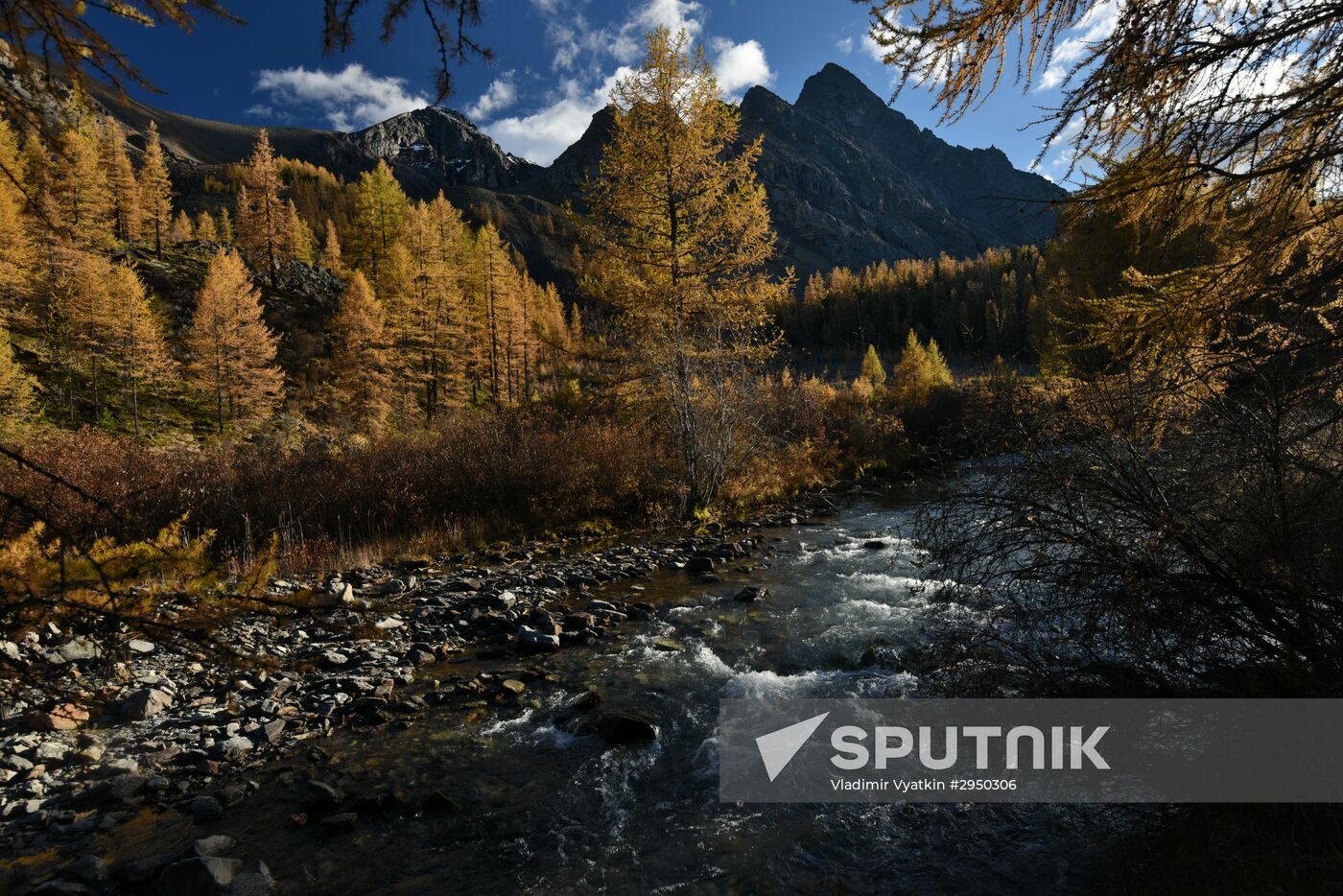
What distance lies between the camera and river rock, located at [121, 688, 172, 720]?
18.5ft

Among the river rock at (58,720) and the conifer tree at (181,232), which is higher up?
the conifer tree at (181,232)

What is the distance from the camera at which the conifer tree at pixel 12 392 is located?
2331 centimetres

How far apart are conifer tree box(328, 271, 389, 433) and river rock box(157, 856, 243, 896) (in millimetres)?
32244

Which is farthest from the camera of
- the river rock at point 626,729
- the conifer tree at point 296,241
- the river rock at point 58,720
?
the conifer tree at point 296,241

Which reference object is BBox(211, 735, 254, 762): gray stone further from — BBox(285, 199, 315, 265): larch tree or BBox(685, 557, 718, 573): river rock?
BBox(285, 199, 315, 265): larch tree

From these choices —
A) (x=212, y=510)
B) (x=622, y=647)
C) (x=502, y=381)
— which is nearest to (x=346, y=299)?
(x=502, y=381)

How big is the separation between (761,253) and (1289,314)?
43.8ft

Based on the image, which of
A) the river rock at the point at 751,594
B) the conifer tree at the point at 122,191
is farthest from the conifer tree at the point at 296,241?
the river rock at the point at 751,594

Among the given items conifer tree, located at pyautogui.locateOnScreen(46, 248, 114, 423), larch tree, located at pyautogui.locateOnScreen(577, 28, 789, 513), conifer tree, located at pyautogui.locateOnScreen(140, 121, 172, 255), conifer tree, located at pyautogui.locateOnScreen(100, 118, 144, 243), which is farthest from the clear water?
conifer tree, located at pyautogui.locateOnScreen(140, 121, 172, 255)

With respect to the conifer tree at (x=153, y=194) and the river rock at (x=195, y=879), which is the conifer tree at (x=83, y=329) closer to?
the conifer tree at (x=153, y=194)

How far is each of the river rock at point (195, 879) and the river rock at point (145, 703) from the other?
8.98 feet

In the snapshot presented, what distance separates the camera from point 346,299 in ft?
117

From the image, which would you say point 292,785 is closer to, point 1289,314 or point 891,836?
point 891,836

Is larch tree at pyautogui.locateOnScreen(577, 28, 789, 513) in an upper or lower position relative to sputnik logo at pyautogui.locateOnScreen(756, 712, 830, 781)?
upper
